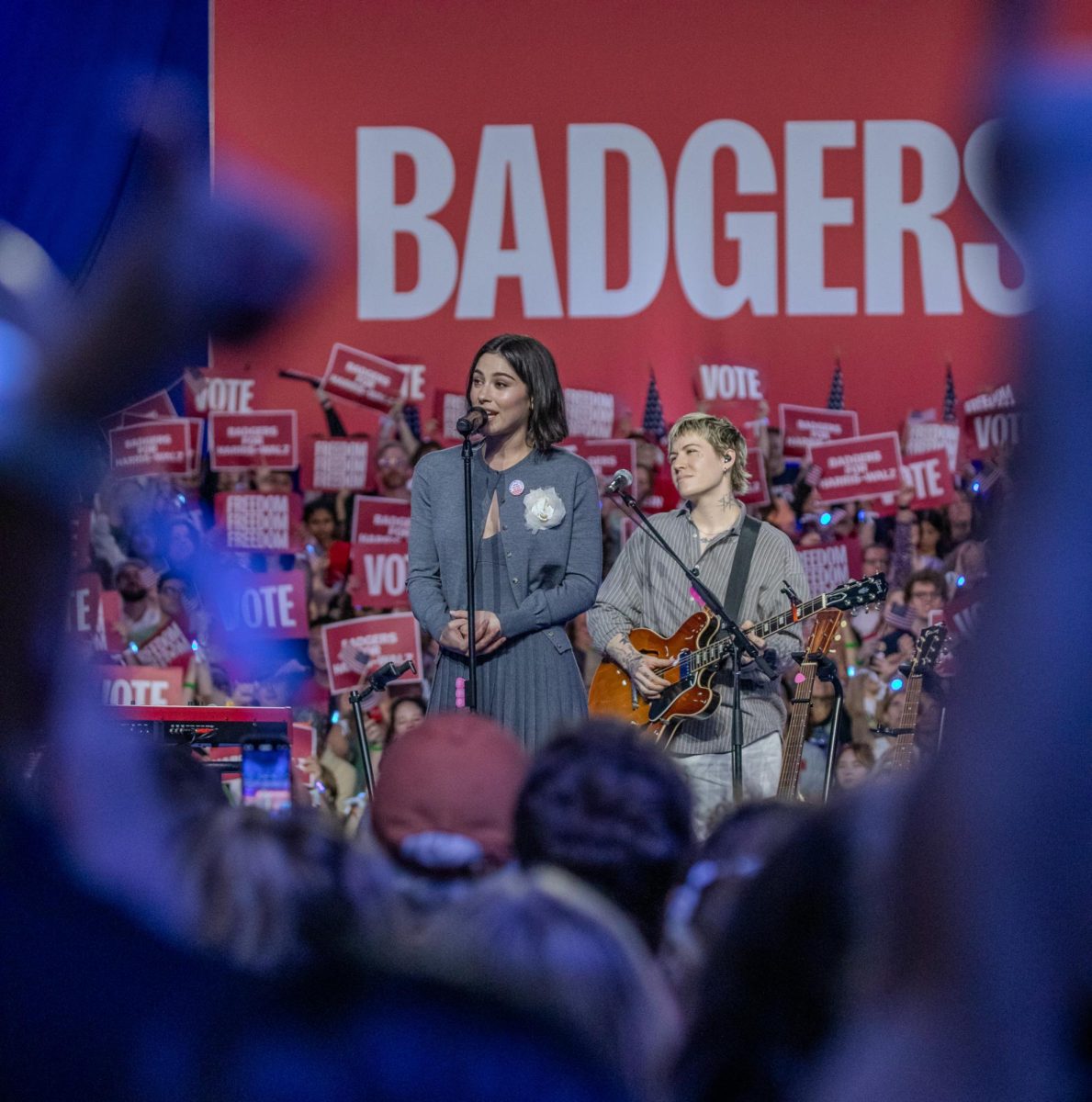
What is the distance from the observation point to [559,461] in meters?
4.57

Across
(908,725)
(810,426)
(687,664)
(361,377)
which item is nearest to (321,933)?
(687,664)

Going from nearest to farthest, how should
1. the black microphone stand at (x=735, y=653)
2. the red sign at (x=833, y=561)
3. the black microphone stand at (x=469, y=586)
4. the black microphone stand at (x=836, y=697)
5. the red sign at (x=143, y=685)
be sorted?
1. the black microphone stand at (x=469, y=586)
2. the black microphone stand at (x=735, y=653)
3. the black microphone stand at (x=836, y=697)
4. the red sign at (x=143, y=685)
5. the red sign at (x=833, y=561)

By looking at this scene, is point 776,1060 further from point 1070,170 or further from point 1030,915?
point 1070,170

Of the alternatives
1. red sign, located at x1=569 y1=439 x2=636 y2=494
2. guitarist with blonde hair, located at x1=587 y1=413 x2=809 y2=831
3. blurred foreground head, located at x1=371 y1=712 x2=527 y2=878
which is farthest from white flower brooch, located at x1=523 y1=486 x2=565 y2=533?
red sign, located at x1=569 y1=439 x2=636 y2=494

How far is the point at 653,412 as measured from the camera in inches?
329

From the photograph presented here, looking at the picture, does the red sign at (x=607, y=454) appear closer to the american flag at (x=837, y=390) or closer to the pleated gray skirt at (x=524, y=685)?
the american flag at (x=837, y=390)

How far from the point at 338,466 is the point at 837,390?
8.97 feet

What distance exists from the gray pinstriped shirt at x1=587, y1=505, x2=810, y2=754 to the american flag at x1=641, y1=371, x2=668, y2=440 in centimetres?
303

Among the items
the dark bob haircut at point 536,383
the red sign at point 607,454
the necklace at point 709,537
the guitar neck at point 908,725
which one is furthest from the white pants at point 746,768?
the red sign at point 607,454

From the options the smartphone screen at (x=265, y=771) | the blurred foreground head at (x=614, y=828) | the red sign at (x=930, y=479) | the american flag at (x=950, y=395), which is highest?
the american flag at (x=950, y=395)

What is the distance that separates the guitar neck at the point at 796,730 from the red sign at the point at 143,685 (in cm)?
348

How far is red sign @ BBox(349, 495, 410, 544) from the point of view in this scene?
8.25 meters

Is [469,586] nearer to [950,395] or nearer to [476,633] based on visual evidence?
[476,633]

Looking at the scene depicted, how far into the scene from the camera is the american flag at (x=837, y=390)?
8383 mm
